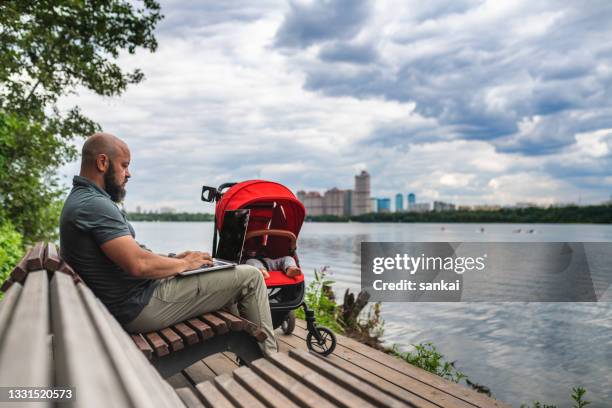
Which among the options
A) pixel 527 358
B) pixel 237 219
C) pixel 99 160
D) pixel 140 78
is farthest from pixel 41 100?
pixel 527 358

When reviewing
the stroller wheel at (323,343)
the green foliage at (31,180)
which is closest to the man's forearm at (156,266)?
the stroller wheel at (323,343)

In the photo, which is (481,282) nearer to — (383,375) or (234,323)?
(383,375)

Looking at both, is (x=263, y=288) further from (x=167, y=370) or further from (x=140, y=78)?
(x=140, y=78)

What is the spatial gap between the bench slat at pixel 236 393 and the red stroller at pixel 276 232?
209 cm

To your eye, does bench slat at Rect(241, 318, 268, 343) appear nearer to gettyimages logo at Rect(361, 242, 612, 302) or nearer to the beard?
the beard

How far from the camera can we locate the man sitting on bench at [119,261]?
7.86ft

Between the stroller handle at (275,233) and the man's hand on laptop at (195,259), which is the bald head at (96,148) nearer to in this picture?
the man's hand on laptop at (195,259)

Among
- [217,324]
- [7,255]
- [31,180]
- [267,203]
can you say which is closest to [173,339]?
[217,324]

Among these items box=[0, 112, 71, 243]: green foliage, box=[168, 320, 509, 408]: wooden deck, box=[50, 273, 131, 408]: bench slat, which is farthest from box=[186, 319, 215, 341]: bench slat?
box=[0, 112, 71, 243]: green foliage

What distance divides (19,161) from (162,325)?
7.09 metres

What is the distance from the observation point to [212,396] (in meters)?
1.67

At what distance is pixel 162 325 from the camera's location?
2727 millimetres

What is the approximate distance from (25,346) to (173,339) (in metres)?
1.85

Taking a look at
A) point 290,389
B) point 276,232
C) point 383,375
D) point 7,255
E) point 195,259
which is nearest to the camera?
point 290,389
